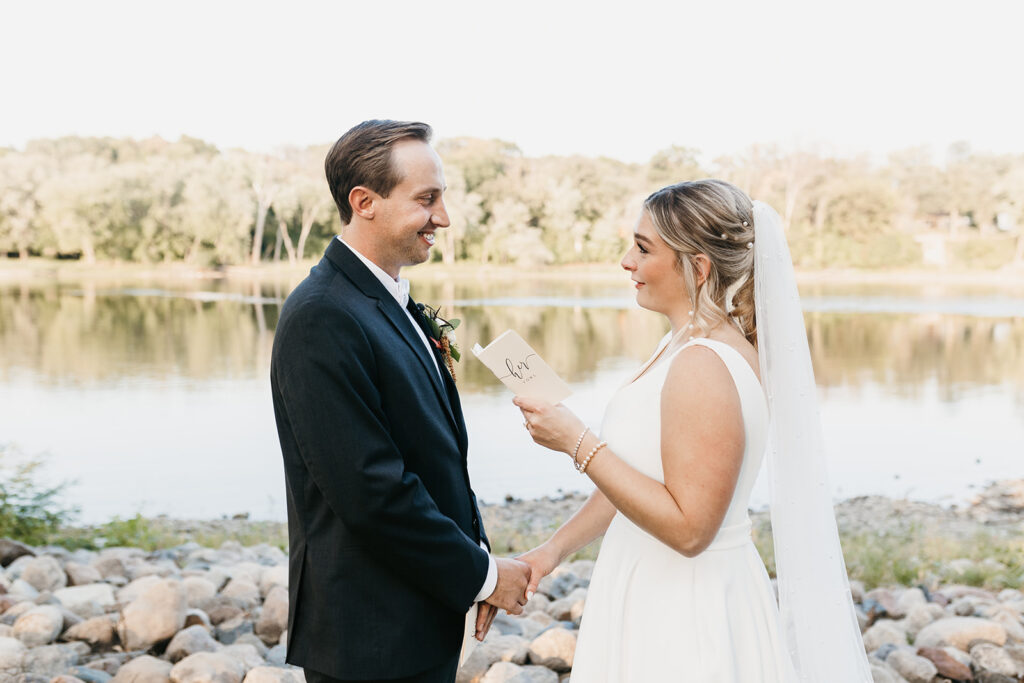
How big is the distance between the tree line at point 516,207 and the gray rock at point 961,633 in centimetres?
3909

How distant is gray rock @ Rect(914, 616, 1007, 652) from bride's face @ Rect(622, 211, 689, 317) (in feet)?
9.55

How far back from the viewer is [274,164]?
4931cm

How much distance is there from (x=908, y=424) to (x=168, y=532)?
12239mm

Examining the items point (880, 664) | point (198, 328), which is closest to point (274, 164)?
point (198, 328)

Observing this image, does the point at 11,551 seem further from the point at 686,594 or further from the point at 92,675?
the point at 686,594

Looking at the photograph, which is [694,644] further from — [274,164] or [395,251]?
[274,164]

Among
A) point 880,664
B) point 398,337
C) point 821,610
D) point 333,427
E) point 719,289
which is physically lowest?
point 880,664

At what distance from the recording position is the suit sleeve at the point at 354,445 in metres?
1.89

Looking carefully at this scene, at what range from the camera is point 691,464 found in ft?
6.25

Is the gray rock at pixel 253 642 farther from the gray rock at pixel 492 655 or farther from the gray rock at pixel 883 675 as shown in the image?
the gray rock at pixel 883 675

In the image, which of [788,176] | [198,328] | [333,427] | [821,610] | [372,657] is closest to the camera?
[333,427]

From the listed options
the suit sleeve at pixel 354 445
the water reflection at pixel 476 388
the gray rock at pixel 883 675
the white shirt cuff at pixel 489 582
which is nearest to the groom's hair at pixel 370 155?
the suit sleeve at pixel 354 445

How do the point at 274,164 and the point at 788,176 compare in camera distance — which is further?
the point at 274,164

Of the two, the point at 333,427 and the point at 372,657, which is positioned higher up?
the point at 333,427
